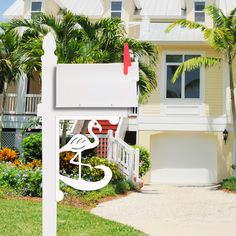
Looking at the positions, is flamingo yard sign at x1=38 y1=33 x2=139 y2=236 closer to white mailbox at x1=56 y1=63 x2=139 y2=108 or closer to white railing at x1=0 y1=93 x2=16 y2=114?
white mailbox at x1=56 y1=63 x2=139 y2=108

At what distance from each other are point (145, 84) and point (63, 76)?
12.2 meters

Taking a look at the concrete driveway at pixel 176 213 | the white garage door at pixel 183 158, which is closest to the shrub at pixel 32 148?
the concrete driveway at pixel 176 213

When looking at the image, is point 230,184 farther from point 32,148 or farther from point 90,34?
point 90,34

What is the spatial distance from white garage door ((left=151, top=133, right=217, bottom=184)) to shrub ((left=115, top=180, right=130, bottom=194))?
5699mm

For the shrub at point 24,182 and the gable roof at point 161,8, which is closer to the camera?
the shrub at point 24,182

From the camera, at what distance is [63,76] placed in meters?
3.62

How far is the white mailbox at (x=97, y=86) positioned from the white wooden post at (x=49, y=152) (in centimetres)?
Result: 10

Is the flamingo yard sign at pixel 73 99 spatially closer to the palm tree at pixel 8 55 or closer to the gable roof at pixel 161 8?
the palm tree at pixel 8 55

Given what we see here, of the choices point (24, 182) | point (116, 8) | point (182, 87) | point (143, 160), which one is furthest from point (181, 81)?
point (24, 182)

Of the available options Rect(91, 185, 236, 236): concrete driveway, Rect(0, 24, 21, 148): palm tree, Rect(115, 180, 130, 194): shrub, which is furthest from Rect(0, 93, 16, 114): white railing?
Rect(91, 185, 236, 236): concrete driveway

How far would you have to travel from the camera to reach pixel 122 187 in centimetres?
1402

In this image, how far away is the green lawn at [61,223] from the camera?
24.3 feet

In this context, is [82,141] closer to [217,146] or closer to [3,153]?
[3,153]

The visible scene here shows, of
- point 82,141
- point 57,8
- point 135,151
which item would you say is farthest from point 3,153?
point 82,141
